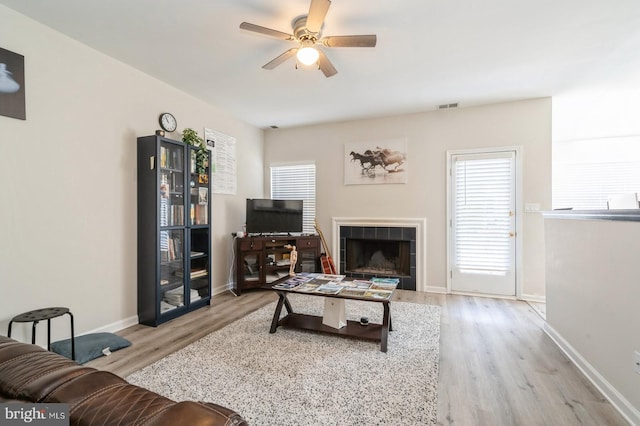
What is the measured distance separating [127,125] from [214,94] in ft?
3.74

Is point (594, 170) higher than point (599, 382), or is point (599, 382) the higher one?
point (594, 170)

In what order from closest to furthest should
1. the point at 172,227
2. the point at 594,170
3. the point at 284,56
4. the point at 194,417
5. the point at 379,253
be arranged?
the point at 194,417
the point at 284,56
the point at 172,227
the point at 379,253
the point at 594,170

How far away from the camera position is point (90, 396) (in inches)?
28.0

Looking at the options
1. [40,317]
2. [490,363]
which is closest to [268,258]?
[40,317]

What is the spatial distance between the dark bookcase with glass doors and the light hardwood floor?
0.80ft

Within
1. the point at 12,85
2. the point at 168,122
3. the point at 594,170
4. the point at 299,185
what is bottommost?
the point at 299,185

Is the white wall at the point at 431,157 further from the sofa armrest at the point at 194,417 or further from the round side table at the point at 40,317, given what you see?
the sofa armrest at the point at 194,417

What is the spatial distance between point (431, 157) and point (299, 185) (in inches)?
87.0

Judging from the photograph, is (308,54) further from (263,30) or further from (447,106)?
(447,106)

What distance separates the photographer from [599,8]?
6.95ft

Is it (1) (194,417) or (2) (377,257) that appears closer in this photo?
(1) (194,417)

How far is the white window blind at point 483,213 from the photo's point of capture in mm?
3961

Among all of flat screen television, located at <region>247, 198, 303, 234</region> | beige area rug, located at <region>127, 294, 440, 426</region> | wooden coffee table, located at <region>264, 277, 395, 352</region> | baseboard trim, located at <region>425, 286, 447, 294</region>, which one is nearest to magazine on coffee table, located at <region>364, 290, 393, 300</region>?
wooden coffee table, located at <region>264, 277, 395, 352</region>

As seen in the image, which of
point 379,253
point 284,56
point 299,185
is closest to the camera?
point 284,56
